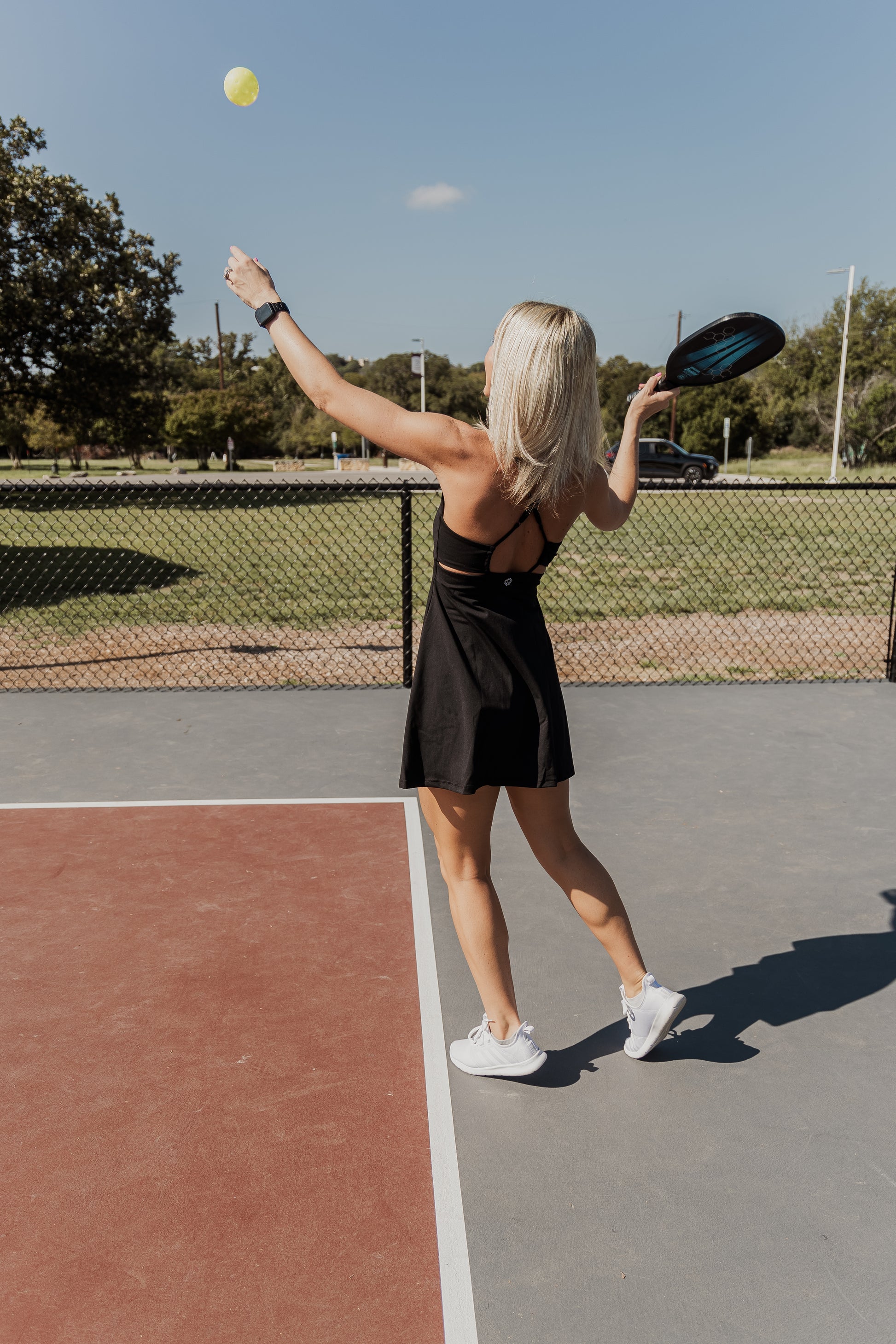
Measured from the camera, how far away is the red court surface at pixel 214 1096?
2.20 m

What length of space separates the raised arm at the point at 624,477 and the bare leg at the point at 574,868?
2.51 feet

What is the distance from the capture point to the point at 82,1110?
2.82 meters

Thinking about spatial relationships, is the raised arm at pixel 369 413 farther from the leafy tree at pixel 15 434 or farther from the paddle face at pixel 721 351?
the leafy tree at pixel 15 434

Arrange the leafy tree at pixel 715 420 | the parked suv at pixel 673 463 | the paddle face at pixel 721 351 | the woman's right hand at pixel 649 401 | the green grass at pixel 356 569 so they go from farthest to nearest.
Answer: the leafy tree at pixel 715 420 → the parked suv at pixel 673 463 → the green grass at pixel 356 569 → the paddle face at pixel 721 351 → the woman's right hand at pixel 649 401

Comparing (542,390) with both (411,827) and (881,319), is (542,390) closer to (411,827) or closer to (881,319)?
(411,827)

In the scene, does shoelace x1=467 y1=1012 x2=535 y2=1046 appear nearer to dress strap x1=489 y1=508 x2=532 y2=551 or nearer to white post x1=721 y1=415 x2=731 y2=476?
dress strap x1=489 y1=508 x2=532 y2=551

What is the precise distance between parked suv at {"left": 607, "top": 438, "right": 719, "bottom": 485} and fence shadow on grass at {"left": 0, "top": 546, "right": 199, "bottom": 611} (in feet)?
77.2

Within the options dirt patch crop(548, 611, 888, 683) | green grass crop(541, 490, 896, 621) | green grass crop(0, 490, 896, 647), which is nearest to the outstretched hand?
dirt patch crop(548, 611, 888, 683)

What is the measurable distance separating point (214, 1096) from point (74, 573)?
514 inches

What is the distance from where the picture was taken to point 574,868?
9.52 ft

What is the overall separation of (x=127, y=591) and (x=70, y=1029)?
1083cm

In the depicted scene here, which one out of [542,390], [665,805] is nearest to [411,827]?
[665,805]

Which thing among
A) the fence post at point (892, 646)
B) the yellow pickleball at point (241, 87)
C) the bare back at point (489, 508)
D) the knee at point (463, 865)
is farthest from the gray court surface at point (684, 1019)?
the yellow pickleball at point (241, 87)

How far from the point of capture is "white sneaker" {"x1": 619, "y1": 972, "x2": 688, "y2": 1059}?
2.95 m
